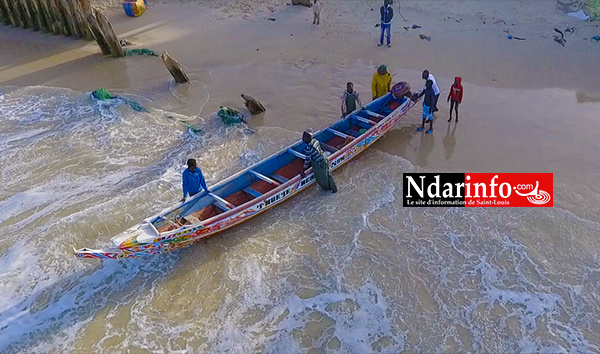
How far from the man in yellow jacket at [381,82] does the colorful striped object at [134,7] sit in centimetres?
1313

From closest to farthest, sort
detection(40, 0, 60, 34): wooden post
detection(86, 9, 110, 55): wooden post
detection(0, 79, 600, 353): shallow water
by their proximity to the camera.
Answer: detection(0, 79, 600, 353): shallow water < detection(86, 9, 110, 55): wooden post < detection(40, 0, 60, 34): wooden post

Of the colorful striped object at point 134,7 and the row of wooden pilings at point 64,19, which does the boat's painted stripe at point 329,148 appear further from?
the colorful striped object at point 134,7

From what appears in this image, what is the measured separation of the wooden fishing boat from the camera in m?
7.56

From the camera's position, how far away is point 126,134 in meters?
12.0

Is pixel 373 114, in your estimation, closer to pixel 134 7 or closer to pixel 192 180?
pixel 192 180

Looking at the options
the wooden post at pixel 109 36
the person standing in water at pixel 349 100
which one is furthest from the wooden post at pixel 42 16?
the person standing in water at pixel 349 100

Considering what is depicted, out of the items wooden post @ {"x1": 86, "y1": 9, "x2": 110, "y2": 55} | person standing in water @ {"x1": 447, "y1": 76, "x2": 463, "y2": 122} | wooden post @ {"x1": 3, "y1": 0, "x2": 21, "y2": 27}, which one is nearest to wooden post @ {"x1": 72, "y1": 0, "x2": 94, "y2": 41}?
wooden post @ {"x1": 86, "y1": 9, "x2": 110, "y2": 55}

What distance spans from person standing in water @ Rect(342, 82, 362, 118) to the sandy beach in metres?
0.95

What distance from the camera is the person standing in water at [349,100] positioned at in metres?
11.2

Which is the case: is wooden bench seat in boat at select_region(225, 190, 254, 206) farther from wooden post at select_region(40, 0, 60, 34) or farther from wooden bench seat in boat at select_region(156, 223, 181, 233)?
wooden post at select_region(40, 0, 60, 34)

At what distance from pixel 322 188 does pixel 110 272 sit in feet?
15.0

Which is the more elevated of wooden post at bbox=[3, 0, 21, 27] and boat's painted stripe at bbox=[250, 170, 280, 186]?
wooden post at bbox=[3, 0, 21, 27]

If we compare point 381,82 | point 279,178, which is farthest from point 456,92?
point 279,178

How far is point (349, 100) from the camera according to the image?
37.1ft
